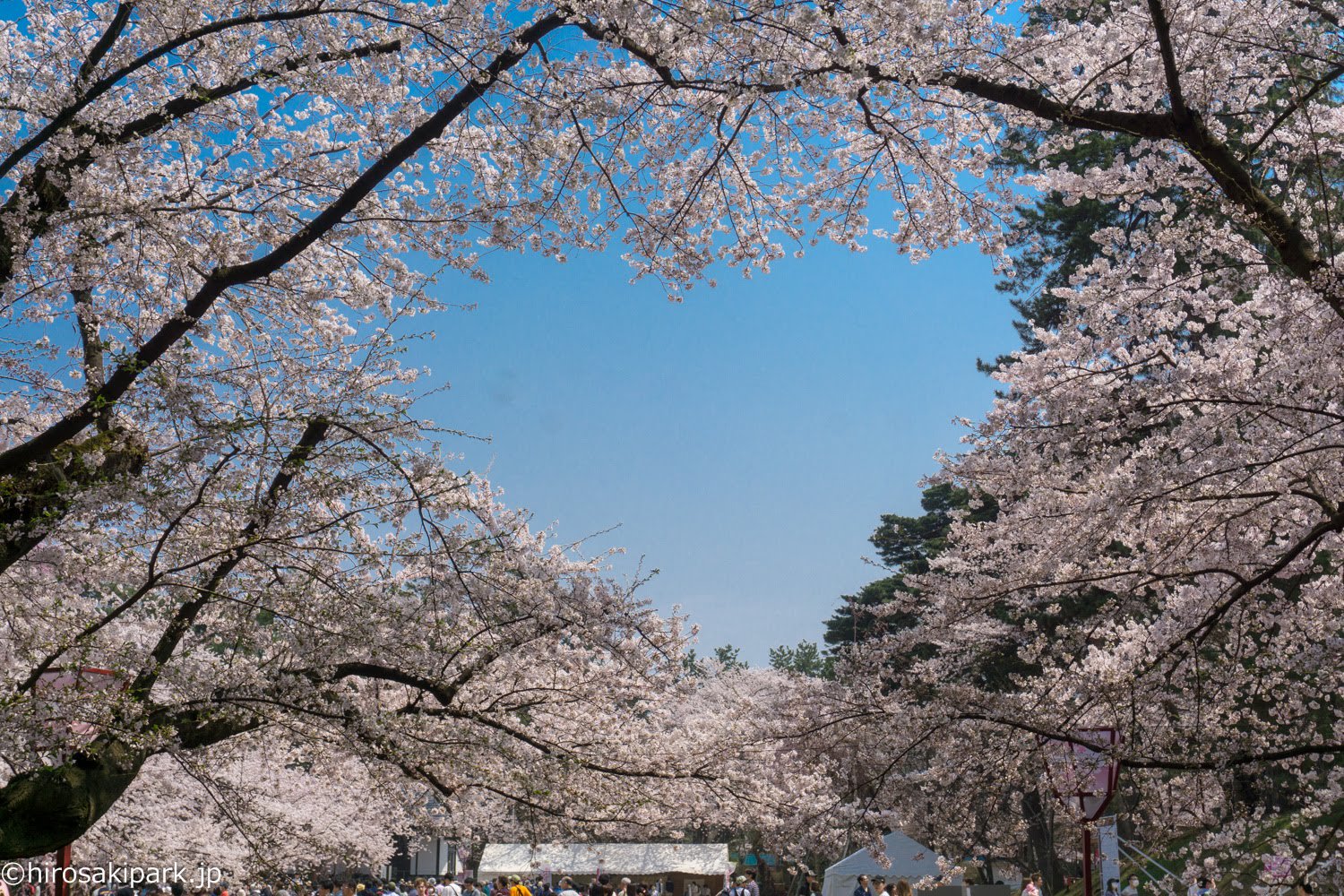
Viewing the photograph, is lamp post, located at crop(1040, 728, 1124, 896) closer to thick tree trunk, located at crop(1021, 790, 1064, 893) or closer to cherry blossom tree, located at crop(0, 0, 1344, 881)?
cherry blossom tree, located at crop(0, 0, 1344, 881)

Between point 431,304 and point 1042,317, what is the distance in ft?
60.1

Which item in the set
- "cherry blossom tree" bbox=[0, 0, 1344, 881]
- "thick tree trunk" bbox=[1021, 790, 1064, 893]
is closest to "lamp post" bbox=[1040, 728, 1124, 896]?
"cherry blossom tree" bbox=[0, 0, 1344, 881]

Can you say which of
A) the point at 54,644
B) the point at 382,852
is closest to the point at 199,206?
the point at 54,644

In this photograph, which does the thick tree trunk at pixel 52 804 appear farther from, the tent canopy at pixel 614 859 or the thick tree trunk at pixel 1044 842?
the tent canopy at pixel 614 859

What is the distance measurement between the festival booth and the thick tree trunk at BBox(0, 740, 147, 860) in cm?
2238

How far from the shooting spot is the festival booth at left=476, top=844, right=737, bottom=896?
91.6ft

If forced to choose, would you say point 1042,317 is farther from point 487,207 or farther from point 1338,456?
point 487,207

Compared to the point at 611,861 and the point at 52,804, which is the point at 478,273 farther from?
the point at 611,861

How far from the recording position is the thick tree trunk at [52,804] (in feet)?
17.7

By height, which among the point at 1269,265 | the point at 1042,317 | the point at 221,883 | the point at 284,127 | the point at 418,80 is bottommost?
the point at 221,883

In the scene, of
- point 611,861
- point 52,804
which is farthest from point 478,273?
point 611,861

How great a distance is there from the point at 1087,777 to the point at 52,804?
18.4ft

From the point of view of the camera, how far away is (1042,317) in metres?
22.3

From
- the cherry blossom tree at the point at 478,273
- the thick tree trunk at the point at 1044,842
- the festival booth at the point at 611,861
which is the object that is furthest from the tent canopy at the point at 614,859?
the cherry blossom tree at the point at 478,273
